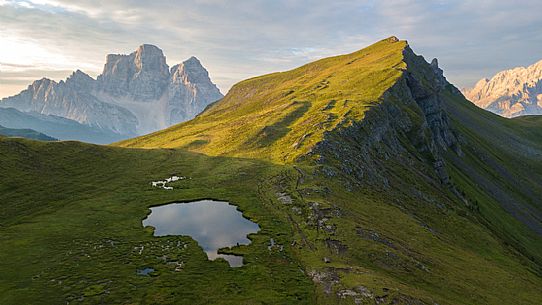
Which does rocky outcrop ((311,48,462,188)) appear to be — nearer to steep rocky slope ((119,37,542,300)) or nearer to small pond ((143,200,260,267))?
steep rocky slope ((119,37,542,300))

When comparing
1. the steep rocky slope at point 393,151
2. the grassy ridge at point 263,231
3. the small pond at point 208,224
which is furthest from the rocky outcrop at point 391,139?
the small pond at point 208,224

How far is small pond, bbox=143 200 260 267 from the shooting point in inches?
2048

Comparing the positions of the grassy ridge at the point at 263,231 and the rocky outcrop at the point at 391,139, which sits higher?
the rocky outcrop at the point at 391,139

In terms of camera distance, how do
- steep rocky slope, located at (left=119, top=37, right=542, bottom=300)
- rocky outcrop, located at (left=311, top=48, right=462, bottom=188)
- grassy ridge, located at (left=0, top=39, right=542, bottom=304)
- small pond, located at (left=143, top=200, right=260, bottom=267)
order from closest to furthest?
grassy ridge, located at (left=0, top=39, right=542, bottom=304) → small pond, located at (left=143, top=200, right=260, bottom=267) → steep rocky slope, located at (left=119, top=37, right=542, bottom=300) → rocky outcrop, located at (left=311, top=48, right=462, bottom=188)

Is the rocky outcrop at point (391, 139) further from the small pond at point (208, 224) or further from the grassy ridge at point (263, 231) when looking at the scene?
the small pond at point (208, 224)

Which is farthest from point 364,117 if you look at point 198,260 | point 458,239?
point 198,260

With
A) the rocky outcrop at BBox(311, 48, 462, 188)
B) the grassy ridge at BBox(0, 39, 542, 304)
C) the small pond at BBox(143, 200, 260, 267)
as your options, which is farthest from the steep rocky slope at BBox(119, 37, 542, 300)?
the small pond at BBox(143, 200, 260, 267)

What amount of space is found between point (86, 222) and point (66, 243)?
8.23 m

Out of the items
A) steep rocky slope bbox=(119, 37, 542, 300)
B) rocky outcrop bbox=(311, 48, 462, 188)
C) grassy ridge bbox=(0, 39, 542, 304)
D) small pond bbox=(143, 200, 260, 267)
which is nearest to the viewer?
grassy ridge bbox=(0, 39, 542, 304)

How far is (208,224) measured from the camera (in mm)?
59812

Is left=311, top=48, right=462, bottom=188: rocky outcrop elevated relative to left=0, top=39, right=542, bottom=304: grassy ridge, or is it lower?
elevated

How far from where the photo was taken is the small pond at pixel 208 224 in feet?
171

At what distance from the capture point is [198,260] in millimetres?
45250

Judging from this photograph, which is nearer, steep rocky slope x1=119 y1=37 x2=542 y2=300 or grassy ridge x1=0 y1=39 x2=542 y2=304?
grassy ridge x1=0 y1=39 x2=542 y2=304
